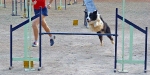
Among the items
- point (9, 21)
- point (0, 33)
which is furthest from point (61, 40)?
point (9, 21)

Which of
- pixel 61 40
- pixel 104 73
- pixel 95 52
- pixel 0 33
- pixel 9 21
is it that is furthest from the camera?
pixel 9 21

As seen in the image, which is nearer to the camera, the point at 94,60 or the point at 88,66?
the point at 88,66

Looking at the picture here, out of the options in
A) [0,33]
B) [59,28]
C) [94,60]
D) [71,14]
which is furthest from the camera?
[71,14]

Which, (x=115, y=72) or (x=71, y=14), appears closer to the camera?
(x=115, y=72)

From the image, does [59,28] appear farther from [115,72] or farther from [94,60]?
[115,72]

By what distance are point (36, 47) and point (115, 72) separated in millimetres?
3105

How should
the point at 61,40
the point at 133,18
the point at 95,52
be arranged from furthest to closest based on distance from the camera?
the point at 133,18 → the point at 61,40 → the point at 95,52

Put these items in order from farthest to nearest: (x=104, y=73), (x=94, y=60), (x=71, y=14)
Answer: (x=71, y=14)
(x=94, y=60)
(x=104, y=73)

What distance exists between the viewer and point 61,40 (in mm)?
11891

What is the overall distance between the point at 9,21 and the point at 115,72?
864 cm

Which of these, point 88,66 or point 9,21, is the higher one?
point 9,21

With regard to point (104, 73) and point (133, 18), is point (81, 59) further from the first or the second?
point (133, 18)

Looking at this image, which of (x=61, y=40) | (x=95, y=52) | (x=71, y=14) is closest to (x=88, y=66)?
(x=95, y=52)

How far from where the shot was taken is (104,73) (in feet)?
26.4
